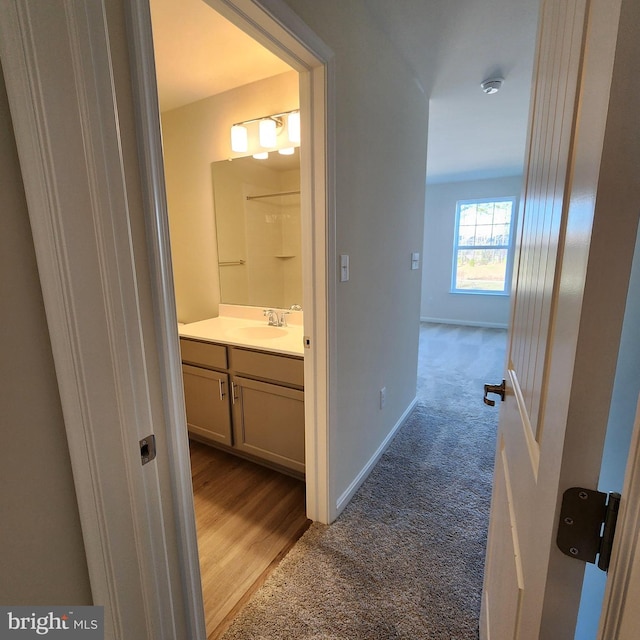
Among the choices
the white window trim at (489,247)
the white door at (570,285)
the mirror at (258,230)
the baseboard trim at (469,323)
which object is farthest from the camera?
the baseboard trim at (469,323)

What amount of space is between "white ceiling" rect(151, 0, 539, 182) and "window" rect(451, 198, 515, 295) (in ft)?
9.48

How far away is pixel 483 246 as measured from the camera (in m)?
5.83

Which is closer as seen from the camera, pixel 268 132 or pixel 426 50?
pixel 426 50

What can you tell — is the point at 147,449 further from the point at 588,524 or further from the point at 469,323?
the point at 469,323

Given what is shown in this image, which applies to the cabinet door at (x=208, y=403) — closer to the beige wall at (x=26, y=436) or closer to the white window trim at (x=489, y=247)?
the beige wall at (x=26, y=436)

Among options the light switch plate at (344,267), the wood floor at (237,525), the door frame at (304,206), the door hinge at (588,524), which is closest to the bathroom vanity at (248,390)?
the wood floor at (237,525)

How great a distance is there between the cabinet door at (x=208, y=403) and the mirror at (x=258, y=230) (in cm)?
66

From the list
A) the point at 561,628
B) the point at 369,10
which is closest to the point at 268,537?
the point at 561,628

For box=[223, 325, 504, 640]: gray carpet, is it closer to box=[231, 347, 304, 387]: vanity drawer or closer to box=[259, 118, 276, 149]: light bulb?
box=[231, 347, 304, 387]: vanity drawer

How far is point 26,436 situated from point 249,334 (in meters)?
1.77

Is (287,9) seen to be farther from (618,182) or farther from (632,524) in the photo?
(632,524)

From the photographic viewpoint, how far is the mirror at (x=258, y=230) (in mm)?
2355

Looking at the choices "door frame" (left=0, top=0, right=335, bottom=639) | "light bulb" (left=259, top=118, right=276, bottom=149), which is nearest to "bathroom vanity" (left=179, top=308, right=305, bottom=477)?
"door frame" (left=0, top=0, right=335, bottom=639)
